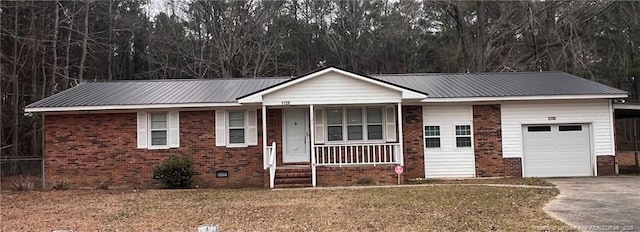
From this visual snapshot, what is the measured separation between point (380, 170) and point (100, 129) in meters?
9.09

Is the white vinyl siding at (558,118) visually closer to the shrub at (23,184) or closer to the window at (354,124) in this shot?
the window at (354,124)

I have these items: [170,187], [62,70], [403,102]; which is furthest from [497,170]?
[62,70]

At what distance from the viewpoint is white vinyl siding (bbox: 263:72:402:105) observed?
14.9 m

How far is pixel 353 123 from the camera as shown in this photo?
54.1 ft

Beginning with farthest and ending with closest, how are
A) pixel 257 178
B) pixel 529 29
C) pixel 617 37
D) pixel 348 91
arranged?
1. pixel 617 37
2. pixel 529 29
3. pixel 257 178
4. pixel 348 91

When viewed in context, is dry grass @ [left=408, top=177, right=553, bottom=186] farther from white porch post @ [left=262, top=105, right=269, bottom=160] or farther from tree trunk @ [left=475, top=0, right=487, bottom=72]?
tree trunk @ [left=475, top=0, right=487, bottom=72]

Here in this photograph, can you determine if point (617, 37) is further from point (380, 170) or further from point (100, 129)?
point (100, 129)

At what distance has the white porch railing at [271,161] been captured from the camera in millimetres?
14430

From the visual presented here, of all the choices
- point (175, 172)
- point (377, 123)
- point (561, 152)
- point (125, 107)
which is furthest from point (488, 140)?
point (125, 107)

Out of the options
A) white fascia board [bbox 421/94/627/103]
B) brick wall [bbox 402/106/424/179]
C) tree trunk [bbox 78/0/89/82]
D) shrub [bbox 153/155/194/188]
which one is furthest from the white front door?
tree trunk [bbox 78/0/89/82]

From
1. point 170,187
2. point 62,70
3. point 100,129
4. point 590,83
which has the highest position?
point 62,70

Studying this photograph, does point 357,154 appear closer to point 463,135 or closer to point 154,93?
point 463,135

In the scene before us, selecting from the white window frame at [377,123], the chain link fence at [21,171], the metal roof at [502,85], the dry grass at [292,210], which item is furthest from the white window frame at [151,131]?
the metal roof at [502,85]

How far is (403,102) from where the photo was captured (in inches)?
619
